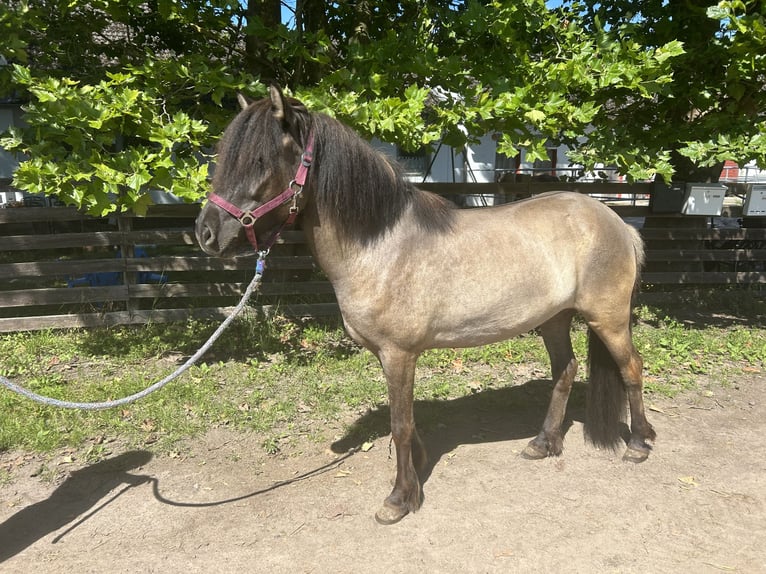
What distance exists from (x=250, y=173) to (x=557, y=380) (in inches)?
106

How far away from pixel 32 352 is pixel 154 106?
300 centimetres

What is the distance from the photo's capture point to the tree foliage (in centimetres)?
390

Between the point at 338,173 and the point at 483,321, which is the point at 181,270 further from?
the point at 483,321

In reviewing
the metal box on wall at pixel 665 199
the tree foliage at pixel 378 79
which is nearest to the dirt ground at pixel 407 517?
the tree foliage at pixel 378 79

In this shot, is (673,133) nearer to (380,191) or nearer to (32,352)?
(380,191)

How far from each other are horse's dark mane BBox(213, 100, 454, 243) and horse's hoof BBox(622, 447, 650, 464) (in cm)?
214

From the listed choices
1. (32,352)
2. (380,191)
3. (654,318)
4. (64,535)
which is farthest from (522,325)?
(32,352)

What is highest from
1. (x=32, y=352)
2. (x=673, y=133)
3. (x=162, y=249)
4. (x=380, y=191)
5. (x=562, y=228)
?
(x=673, y=133)

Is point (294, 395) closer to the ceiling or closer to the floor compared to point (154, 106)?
closer to the floor

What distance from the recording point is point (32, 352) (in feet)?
17.6

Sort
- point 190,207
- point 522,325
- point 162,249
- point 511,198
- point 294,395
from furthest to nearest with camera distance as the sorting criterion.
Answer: point 162,249 < point 511,198 < point 190,207 < point 294,395 < point 522,325

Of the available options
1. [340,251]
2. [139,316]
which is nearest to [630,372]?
[340,251]

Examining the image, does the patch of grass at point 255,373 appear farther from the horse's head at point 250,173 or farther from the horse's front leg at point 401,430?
the horse's head at point 250,173

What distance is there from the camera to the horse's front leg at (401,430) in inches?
117
